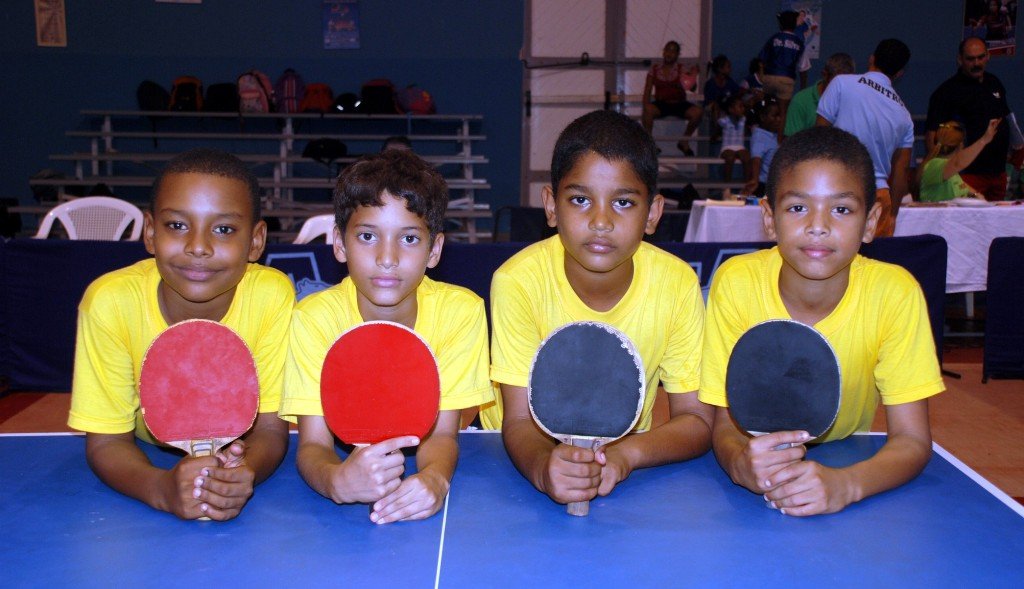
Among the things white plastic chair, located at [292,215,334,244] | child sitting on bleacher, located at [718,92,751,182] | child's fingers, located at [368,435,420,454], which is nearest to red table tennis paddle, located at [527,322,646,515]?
child's fingers, located at [368,435,420,454]

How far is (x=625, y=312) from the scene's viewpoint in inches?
89.5

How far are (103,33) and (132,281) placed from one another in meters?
11.3

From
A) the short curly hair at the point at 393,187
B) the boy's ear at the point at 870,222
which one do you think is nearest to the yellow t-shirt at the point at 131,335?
the short curly hair at the point at 393,187

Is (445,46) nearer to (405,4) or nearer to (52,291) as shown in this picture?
(405,4)

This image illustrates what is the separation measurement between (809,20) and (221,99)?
8536 mm

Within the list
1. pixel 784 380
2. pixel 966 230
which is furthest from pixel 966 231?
pixel 784 380

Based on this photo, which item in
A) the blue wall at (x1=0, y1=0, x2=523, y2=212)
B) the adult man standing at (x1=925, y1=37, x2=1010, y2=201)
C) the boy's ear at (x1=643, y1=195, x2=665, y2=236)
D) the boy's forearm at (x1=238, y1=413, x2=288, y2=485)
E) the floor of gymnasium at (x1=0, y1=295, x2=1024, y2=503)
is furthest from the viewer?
the blue wall at (x1=0, y1=0, x2=523, y2=212)

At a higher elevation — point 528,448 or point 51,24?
point 51,24

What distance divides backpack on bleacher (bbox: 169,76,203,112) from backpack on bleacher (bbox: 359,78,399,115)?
2.21 metres

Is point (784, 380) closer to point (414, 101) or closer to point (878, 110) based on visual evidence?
point (878, 110)

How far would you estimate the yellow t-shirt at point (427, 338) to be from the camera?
1.95 meters

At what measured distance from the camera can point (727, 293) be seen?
215cm

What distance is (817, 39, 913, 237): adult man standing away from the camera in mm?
5816

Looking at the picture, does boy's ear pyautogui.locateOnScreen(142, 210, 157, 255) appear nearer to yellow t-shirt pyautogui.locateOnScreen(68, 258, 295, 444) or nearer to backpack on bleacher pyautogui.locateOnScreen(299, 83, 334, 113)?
yellow t-shirt pyautogui.locateOnScreen(68, 258, 295, 444)
